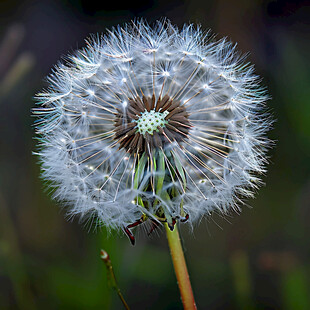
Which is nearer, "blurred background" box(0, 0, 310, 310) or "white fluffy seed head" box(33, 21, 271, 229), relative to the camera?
"white fluffy seed head" box(33, 21, 271, 229)

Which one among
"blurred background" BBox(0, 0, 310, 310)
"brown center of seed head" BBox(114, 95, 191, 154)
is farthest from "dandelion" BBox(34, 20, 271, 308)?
"blurred background" BBox(0, 0, 310, 310)

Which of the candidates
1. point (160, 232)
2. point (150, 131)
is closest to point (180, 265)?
point (150, 131)

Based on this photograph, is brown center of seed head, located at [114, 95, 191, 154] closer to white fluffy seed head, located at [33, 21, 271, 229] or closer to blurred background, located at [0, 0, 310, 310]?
white fluffy seed head, located at [33, 21, 271, 229]

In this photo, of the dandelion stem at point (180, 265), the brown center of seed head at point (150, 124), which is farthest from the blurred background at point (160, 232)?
the brown center of seed head at point (150, 124)

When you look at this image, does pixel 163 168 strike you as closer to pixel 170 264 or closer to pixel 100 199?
pixel 100 199

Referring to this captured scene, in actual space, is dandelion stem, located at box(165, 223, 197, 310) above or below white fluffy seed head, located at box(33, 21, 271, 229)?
below

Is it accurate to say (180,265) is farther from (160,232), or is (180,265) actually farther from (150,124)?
(160,232)

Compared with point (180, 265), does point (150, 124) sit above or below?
above
